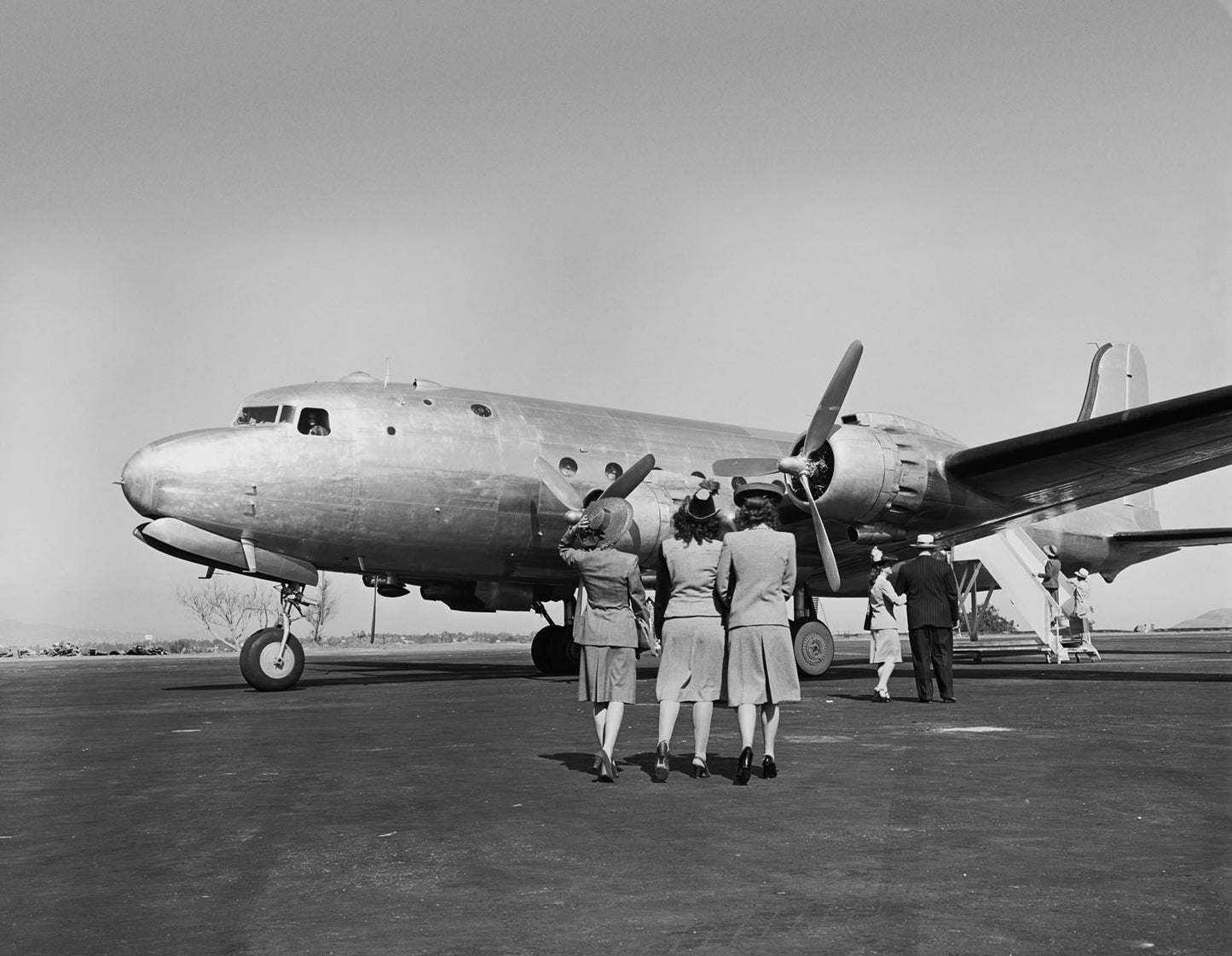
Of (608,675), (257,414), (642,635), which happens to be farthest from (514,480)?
(608,675)

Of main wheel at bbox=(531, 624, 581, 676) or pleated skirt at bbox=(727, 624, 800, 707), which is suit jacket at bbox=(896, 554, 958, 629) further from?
main wheel at bbox=(531, 624, 581, 676)

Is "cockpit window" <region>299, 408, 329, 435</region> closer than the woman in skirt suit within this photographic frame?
No

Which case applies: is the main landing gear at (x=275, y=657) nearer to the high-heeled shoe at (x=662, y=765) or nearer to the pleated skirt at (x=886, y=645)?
the pleated skirt at (x=886, y=645)

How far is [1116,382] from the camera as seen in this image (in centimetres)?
2889

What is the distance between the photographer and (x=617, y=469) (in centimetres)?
1795

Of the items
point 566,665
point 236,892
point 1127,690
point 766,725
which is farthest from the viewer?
point 566,665

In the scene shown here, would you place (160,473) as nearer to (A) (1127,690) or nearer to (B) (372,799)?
(B) (372,799)

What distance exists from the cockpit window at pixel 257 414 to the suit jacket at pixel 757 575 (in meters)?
9.73

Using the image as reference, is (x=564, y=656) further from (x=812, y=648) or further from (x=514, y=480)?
(x=812, y=648)

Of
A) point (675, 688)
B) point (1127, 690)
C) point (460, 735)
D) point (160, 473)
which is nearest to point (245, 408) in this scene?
point (160, 473)

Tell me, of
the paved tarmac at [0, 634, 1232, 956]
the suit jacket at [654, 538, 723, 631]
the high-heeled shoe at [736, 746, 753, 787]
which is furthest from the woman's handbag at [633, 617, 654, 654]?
the high-heeled shoe at [736, 746, 753, 787]

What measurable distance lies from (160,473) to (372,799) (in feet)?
30.0

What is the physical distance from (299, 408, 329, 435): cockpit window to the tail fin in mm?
19995

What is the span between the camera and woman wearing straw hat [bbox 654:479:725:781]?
755 cm
